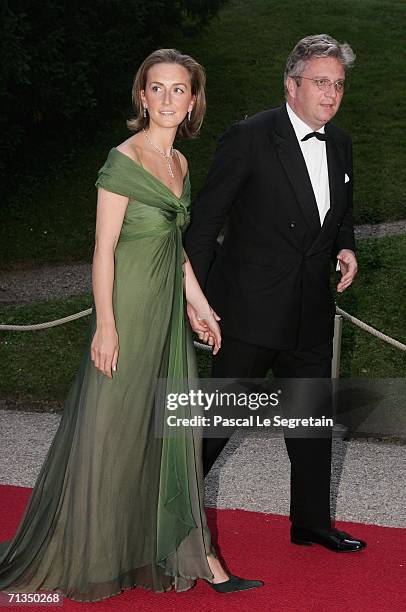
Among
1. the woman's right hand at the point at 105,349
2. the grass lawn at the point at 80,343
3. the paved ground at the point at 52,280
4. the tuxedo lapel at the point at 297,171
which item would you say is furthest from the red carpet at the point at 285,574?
the paved ground at the point at 52,280

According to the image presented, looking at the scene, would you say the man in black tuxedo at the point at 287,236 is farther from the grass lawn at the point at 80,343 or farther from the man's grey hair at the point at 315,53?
the grass lawn at the point at 80,343

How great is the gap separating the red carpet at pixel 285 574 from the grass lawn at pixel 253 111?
11345 mm

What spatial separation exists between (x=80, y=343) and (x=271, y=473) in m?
3.96

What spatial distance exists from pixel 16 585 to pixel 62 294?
9.82 m

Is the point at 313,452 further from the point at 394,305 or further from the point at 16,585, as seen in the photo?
the point at 394,305

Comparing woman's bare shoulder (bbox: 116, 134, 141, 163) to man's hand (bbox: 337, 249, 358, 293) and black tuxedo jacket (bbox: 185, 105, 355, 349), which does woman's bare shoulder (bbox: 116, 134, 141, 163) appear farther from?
man's hand (bbox: 337, 249, 358, 293)

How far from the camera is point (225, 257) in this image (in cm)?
438

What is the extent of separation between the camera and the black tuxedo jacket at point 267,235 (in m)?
4.21

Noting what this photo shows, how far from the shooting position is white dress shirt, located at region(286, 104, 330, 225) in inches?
170

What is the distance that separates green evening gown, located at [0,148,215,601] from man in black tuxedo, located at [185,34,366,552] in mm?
257

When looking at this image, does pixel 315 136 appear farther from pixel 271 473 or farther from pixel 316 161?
pixel 271 473

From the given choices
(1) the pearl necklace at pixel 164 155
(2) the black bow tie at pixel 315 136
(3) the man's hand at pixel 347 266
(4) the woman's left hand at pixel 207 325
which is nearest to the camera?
(1) the pearl necklace at pixel 164 155

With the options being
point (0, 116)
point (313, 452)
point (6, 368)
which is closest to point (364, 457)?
point (313, 452)
